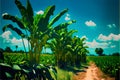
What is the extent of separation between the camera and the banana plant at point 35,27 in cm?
616

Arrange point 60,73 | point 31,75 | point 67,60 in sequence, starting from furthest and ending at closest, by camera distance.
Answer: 1. point 67,60
2. point 60,73
3. point 31,75

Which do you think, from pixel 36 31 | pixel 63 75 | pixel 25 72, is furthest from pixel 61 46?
pixel 25 72

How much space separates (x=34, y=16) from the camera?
627cm

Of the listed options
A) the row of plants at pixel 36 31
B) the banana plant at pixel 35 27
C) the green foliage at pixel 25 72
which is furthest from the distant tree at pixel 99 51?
the green foliage at pixel 25 72

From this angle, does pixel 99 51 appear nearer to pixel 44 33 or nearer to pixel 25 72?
pixel 44 33

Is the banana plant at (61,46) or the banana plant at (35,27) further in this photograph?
the banana plant at (61,46)

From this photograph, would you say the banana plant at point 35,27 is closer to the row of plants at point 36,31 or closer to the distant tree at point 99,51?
the row of plants at point 36,31

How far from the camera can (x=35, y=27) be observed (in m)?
6.28

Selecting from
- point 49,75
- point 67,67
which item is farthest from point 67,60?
point 49,75

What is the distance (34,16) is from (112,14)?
1.65m

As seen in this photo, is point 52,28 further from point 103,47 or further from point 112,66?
point 112,66

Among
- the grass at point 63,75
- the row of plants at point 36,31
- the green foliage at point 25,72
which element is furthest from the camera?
the grass at point 63,75

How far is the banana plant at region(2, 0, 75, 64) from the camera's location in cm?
616

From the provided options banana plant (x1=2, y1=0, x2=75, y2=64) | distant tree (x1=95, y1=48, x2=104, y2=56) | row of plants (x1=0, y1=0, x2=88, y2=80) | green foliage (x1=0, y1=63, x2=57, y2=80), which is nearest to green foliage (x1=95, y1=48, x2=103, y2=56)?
distant tree (x1=95, y1=48, x2=104, y2=56)
